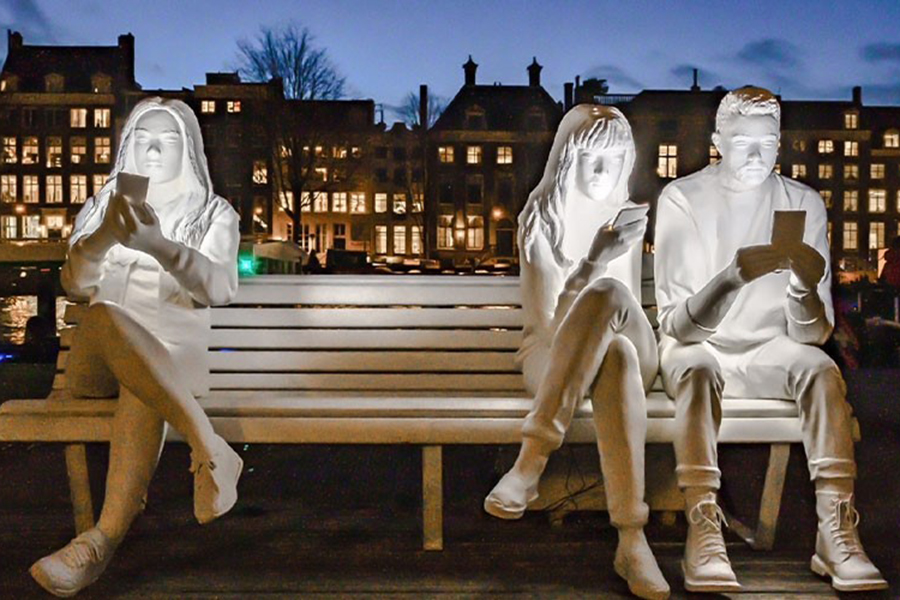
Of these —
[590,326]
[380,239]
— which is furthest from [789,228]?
[380,239]

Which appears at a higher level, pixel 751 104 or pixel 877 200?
pixel 877 200

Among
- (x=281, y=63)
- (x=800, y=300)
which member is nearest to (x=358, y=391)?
(x=800, y=300)

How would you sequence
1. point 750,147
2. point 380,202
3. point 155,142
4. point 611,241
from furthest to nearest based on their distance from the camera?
point 380,202 < point 155,142 < point 750,147 < point 611,241

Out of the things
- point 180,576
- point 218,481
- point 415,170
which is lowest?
point 180,576

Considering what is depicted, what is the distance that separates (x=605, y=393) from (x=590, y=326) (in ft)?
0.70

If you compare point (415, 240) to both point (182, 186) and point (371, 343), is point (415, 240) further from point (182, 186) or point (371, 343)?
point (182, 186)

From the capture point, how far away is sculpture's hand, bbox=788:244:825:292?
11.2ft

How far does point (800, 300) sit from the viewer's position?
3580mm

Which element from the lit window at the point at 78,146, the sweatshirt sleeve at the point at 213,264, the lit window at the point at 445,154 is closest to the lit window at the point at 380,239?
the lit window at the point at 445,154

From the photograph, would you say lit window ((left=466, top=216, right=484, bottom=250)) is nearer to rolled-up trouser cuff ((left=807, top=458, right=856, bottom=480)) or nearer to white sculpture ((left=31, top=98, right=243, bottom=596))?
white sculpture ((left=31, top=98, right=243, bottom=596))

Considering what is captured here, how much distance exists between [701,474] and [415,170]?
51541 millimetres

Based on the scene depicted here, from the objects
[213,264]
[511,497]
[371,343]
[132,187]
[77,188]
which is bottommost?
[511,497]

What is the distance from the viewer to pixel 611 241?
143 inches

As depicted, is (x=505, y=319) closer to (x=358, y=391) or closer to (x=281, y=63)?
(x=358, y=391)
